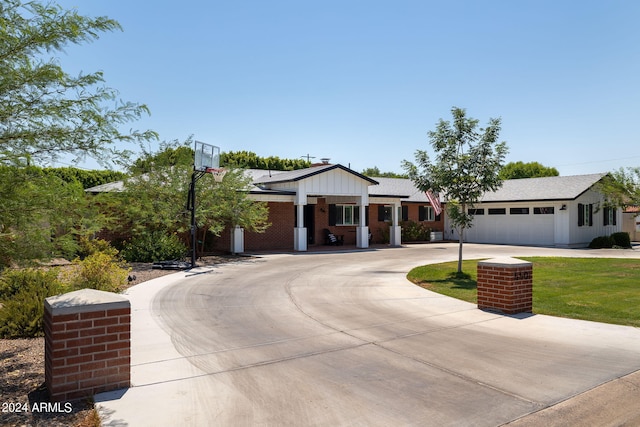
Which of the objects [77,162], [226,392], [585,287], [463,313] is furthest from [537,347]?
[77,162]

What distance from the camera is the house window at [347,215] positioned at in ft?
91.8

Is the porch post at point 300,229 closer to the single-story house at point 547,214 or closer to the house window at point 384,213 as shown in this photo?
the house window at point 384,213

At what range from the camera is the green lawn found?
8.97m

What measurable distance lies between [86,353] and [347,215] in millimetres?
23956

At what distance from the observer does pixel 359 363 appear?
5871 millimetres

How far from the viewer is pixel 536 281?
12.5 meters

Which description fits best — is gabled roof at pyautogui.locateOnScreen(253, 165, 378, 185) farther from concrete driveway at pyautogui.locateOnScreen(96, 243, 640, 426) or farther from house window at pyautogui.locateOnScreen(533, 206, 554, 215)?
concrete driveway at pyautogui.locateOnScreen(96, 243, 640, 426)

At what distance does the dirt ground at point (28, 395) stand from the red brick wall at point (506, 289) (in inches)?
289

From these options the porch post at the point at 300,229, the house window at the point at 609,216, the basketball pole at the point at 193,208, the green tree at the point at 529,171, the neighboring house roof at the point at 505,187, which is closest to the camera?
the basketball pole at the point at 193,208

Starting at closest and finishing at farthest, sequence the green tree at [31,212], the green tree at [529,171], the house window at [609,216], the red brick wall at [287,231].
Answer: the green tree at [31,212] → the red brick wall at [287,231] → the house window at [609,216] → the green tree at [529,171]

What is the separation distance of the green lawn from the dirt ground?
8.18 meters

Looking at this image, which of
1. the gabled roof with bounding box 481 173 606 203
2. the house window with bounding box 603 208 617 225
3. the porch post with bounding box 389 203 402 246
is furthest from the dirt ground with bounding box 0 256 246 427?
the house window with bounding box 603 208 617 225

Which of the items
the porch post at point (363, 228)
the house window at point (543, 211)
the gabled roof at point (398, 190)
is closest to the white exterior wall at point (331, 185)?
the porch post at point (363, 228)

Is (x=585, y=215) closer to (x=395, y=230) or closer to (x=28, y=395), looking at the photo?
(x=395, y=230)
